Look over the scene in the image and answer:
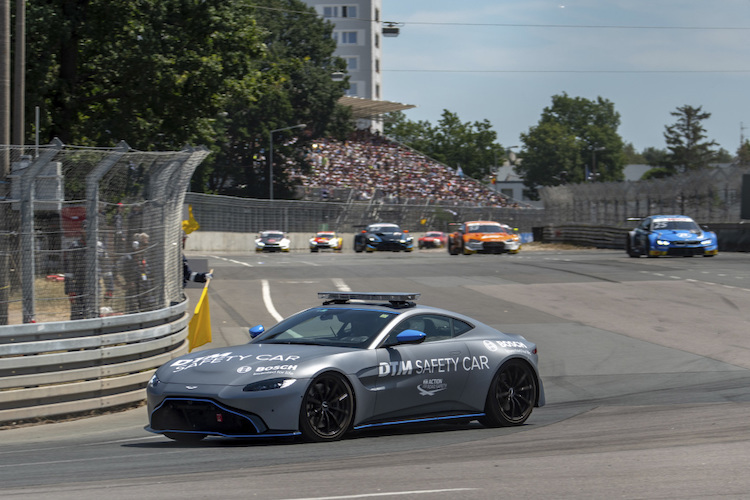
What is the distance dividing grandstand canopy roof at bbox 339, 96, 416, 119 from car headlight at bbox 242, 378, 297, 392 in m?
83.2

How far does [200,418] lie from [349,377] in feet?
4.04

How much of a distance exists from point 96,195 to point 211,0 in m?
14.9

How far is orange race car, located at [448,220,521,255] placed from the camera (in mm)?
39781

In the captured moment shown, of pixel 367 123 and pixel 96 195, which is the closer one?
pixel 96 195

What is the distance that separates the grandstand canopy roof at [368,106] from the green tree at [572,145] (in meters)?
46.2

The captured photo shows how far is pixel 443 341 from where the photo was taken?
9227 millimetres

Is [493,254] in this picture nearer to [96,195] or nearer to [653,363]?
[653,363]

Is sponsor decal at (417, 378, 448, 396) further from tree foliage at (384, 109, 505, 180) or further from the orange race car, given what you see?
tree foliage at (384, 109, 505, 180)

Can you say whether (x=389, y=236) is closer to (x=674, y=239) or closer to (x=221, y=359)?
(x=674, y=239)

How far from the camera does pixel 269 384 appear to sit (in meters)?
7.77

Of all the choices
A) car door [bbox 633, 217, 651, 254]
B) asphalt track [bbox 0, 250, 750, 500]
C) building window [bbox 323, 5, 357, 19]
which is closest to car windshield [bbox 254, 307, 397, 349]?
asphalt track [bbox 0, 250, 750, 500]

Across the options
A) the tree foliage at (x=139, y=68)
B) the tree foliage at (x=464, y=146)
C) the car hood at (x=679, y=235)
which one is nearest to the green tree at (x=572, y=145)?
the tree foliage at (x=464, y=146)

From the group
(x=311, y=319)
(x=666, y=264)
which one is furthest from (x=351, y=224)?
(x=311, y=319)

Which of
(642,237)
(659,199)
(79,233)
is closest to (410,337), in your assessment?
(79,233)
